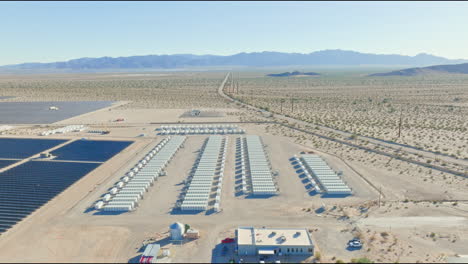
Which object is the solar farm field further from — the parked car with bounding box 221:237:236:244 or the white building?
the white building

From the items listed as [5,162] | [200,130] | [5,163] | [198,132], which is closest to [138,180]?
[5,163]

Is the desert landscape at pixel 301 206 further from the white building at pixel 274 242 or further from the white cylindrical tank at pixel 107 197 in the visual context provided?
the white cylindrical tank at pixel 107 197

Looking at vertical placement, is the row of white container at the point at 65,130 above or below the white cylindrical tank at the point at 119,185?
above

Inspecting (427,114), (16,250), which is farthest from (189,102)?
(16,250)

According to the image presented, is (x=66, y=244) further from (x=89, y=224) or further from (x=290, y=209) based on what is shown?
(x=290, y=209)

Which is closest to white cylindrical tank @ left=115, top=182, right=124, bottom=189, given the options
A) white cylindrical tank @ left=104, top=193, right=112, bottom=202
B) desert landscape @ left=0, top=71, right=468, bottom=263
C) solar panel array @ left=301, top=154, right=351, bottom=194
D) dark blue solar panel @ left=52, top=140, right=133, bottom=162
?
desert landscape @ left=0, top=71, right=468, bottom=263

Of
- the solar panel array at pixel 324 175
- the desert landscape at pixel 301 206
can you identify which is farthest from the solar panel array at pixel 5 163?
the solar panel array at pixel 324 175
